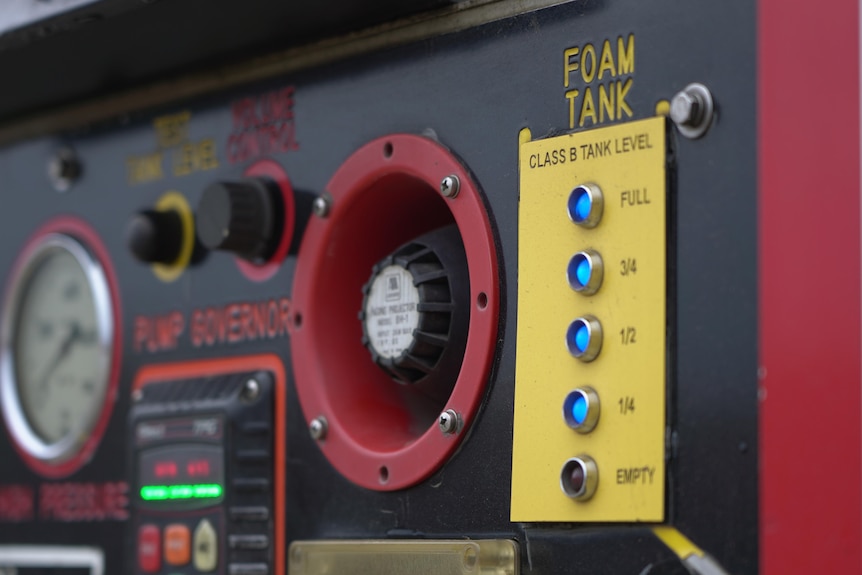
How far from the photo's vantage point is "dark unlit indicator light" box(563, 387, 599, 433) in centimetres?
192

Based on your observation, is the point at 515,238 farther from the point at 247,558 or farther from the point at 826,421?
the point at 247,558

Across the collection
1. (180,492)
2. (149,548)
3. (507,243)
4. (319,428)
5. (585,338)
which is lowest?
(149,548)

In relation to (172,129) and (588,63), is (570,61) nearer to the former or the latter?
(588,63)

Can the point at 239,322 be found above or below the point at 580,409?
above

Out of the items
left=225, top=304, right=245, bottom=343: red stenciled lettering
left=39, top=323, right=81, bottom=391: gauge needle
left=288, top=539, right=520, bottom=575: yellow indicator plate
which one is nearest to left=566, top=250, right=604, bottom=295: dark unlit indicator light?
left=288, top=539, right=520, bottom=575: yellow indicator plate

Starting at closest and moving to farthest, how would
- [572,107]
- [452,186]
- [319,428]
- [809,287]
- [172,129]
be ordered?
1. [809,287]
2. [572,107]
3. [452,186]
4. [319,428]
5. [172,129]

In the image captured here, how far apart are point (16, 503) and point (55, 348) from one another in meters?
0.34

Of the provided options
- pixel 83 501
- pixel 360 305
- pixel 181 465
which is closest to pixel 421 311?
pixel 360 305

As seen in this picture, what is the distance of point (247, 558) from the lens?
8.16ft

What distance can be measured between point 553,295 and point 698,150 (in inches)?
11.9

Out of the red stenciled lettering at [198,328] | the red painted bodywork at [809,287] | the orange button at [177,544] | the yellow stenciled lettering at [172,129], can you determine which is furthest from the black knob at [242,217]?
the red painted bodywork at [809,287]

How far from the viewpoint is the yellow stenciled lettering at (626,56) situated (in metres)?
1.99

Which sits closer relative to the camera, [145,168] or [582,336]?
[582,336]

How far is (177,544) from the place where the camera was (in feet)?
8.50
